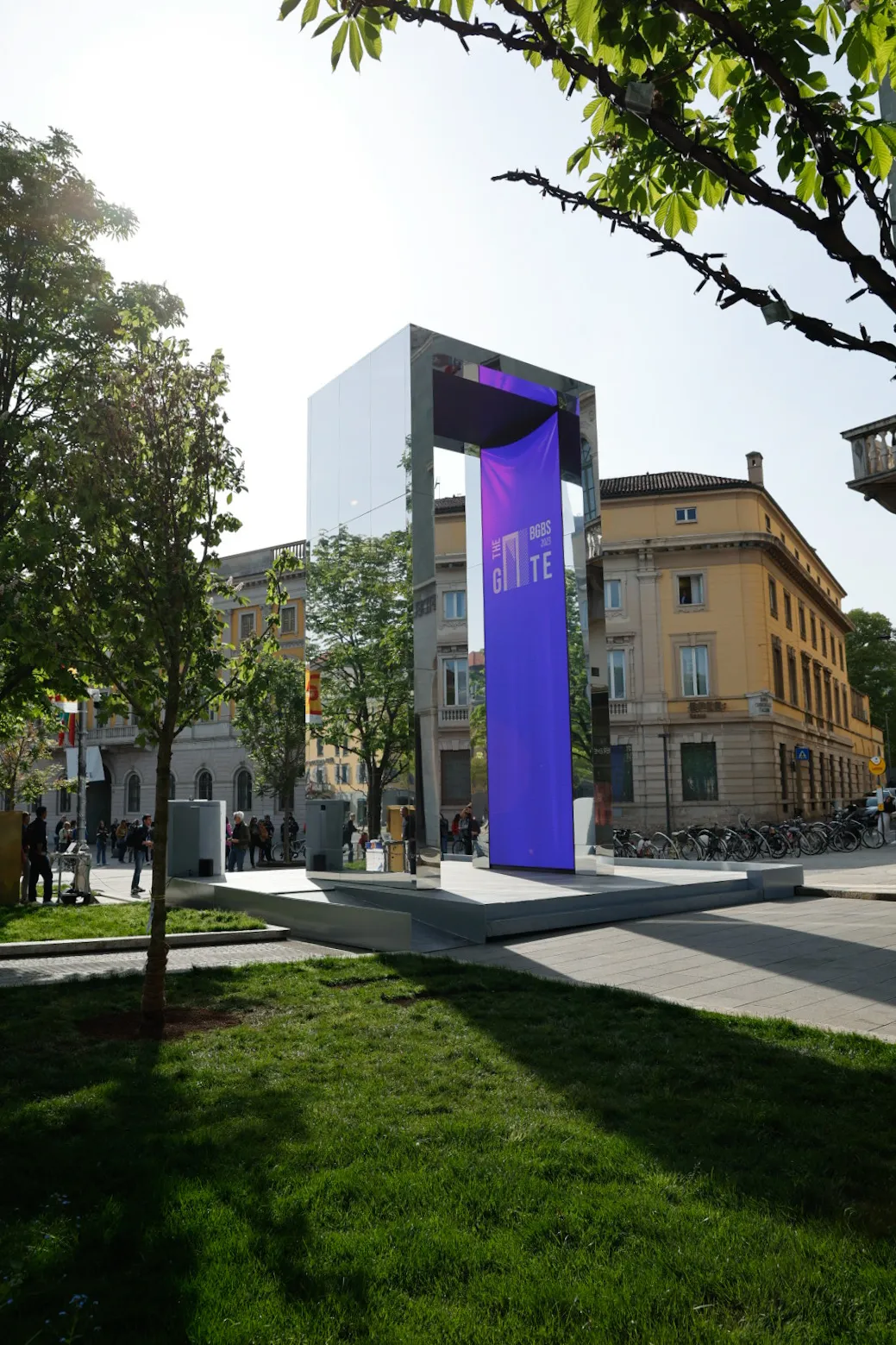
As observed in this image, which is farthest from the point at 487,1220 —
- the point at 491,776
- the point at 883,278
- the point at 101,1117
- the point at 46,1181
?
the point at 491,776

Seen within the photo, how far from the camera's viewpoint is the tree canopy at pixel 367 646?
1450 cm

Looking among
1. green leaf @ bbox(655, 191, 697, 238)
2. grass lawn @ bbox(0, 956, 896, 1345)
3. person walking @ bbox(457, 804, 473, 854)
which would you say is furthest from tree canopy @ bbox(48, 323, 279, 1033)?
person walking @ bbox(457, 804, 473, 854)

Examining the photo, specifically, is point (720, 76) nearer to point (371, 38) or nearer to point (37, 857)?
point (371, 38)

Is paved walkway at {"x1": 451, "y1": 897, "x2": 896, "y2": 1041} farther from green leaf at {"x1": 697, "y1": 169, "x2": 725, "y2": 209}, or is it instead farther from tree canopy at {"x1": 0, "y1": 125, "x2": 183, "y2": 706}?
tree canopy at {"x1": 0, "y1": 125, "x2": 183, "y2": 706}

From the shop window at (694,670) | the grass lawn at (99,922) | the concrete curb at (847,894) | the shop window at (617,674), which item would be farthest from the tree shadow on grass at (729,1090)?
the shop window at (694,670)

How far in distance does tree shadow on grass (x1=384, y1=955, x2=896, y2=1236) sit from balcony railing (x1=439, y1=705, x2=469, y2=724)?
5754 mm

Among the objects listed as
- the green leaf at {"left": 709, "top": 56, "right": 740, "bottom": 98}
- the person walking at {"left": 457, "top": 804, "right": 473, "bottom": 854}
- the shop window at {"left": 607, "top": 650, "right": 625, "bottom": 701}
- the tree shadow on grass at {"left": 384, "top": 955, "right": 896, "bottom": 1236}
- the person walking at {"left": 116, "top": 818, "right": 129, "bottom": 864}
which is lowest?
the person walking at {"left": 116, "top": 818, "right": 129, "bottom": 864}

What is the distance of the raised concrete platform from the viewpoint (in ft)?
41.8

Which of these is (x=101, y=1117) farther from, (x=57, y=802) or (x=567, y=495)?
(x=57, y=802)

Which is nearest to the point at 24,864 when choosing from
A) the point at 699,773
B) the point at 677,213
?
the point at 677,213

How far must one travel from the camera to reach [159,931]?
26.2 feet

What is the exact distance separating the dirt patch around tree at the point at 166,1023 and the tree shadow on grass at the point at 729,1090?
1940 mm

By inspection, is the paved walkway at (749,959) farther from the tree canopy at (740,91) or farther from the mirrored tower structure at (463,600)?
the tree canopy at (740,91)

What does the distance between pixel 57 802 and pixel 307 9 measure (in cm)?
6363
